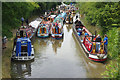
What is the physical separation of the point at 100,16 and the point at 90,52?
577 cm

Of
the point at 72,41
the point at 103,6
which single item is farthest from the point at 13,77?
the point at 103,6

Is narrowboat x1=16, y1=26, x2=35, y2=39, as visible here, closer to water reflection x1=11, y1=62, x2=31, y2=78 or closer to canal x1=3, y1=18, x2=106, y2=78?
canal x1=3, y1=18, x2=106, y2=78

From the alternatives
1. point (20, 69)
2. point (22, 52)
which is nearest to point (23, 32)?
point (22, 52)

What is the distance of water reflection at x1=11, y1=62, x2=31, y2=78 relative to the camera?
13164mm

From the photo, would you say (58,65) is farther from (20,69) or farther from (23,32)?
(23,32)

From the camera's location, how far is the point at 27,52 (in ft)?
50.2

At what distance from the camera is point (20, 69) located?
14.1 metres

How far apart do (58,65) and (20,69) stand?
2885mm

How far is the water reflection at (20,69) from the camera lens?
1316 cm

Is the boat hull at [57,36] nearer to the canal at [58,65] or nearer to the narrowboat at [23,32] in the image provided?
the narrowboat at [23,32]

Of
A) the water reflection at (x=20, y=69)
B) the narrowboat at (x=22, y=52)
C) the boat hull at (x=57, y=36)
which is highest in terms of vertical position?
the boat hull at (x=57, y=36)

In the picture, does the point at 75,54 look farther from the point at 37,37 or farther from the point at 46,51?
the point at 37,37

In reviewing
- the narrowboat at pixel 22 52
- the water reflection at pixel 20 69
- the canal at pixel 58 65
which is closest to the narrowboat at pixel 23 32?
the canal at pixel 58 65

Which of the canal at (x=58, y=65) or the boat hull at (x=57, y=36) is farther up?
A: the boat hull at (x=57, y=36)
